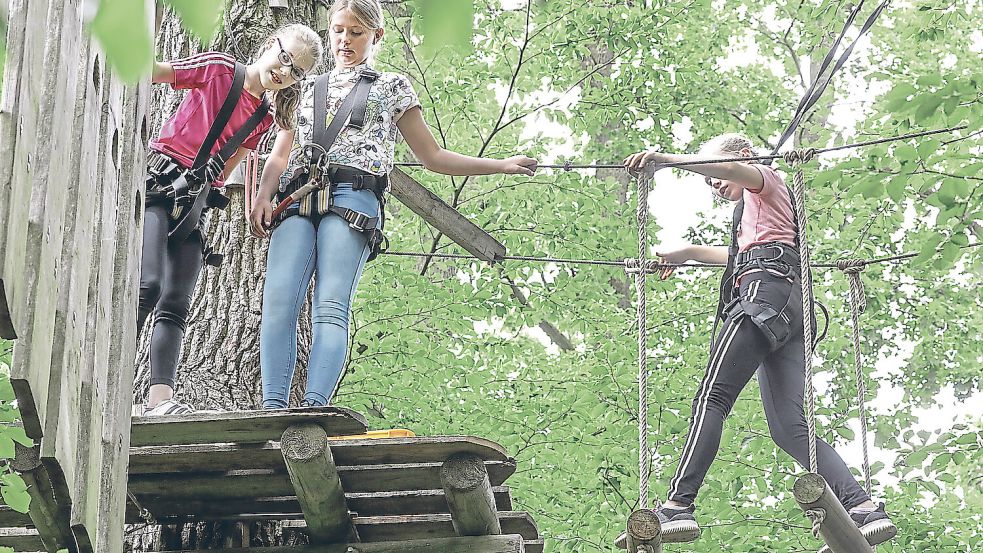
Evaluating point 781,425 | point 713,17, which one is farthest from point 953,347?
point 781,425

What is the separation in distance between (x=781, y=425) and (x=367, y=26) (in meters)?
2.40

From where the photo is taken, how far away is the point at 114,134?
8.20ft

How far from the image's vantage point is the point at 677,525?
4.95m

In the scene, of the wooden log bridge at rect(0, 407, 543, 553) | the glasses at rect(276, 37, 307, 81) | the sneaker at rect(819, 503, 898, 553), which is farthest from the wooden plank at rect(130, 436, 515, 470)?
the sneaker at rect(819, 503, 898, 553)

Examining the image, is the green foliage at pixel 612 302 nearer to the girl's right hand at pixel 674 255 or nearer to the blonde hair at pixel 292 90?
the girl's right hand at pixel 674 255

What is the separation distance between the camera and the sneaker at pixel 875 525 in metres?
4.80

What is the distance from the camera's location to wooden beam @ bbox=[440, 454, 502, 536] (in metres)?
3.79

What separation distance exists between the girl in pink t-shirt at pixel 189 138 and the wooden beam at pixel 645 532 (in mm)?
1654

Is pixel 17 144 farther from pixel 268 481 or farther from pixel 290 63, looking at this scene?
pixel 290 63

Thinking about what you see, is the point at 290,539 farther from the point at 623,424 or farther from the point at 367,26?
the point at 623,424

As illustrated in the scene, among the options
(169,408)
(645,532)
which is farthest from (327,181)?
(645,532)

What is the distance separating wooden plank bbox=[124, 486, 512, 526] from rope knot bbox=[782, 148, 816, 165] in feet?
6.87

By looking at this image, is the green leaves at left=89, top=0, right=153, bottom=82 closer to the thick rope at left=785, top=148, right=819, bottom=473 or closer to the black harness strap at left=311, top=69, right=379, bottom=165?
the black harness strap at left=311, top=69, right=379, bottom=165

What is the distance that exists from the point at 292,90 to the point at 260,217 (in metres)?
0.48
